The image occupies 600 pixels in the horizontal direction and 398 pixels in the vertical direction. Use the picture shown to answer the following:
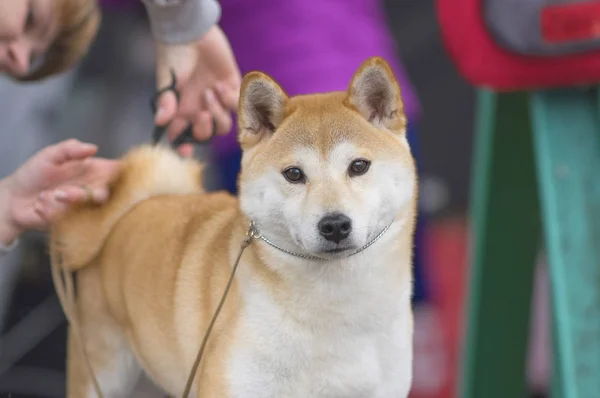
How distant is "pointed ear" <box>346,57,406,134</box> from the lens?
2.86 ft

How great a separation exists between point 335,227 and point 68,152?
387 mm

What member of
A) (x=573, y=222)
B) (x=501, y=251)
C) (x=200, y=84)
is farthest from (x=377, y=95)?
(x=501, y=251)

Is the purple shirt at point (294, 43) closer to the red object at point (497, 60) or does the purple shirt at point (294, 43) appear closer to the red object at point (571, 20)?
the red object at point (497, 60)

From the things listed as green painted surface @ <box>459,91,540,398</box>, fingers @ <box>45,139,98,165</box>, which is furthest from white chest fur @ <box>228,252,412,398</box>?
green painted surface @ <box>459,91,540,398</box>

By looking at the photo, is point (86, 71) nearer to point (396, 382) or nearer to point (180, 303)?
point (180, 303)

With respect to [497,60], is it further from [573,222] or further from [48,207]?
[48,207]

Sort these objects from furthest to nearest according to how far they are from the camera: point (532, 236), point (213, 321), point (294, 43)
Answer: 1. point (532, 236)
2. point (294, 43)
3. point (213, 321)

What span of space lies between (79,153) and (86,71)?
186cm

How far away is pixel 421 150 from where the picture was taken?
117 inches

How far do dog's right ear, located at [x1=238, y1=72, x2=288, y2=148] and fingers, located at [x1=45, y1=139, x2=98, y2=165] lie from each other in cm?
23

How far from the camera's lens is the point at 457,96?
2.98 m

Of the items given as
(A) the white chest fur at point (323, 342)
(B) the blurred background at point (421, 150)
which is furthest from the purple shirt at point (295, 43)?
(B) the blurred background at point (421, 150)

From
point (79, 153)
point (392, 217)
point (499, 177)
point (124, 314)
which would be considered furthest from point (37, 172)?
point (499, 177)

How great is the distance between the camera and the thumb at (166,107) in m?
1.19
